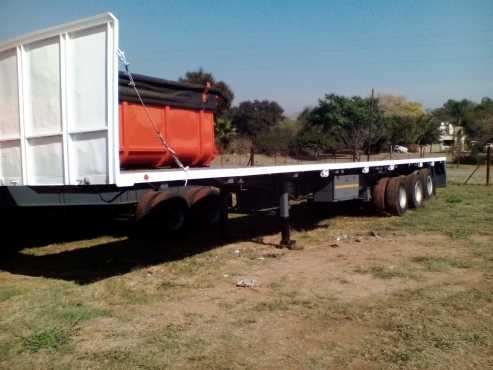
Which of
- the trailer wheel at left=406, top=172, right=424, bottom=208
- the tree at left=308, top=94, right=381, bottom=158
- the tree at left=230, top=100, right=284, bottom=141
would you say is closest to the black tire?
the trailer wheel at left=406, top=172, right=424, bottom=208

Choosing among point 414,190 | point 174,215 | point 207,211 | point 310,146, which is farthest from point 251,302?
point 414,190

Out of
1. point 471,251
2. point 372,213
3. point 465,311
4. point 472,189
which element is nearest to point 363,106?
point 472,189

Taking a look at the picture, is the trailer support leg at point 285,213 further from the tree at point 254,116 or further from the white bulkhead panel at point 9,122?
the tree at point 254,116

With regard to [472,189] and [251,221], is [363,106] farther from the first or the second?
[251,221]

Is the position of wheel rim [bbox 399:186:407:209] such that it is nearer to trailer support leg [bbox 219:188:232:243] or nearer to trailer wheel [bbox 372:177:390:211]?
trailer wheel [bbox 372:177:390:211]

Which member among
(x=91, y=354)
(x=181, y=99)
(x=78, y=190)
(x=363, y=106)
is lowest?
(x=91, y=354)

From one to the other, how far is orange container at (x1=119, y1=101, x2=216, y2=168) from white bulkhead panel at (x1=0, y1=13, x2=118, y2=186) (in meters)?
0.83

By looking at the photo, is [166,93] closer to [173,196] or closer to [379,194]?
[173,196]

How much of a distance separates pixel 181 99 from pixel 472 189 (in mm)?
15152

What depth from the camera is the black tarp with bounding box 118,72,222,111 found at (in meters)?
6.24

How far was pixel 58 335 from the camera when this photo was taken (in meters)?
4.65

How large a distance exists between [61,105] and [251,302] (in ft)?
9.51

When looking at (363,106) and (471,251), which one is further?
(363,106)

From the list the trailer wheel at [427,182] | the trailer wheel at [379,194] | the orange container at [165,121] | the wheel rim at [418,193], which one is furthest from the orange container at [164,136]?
the trailer wheel at [427,182]
